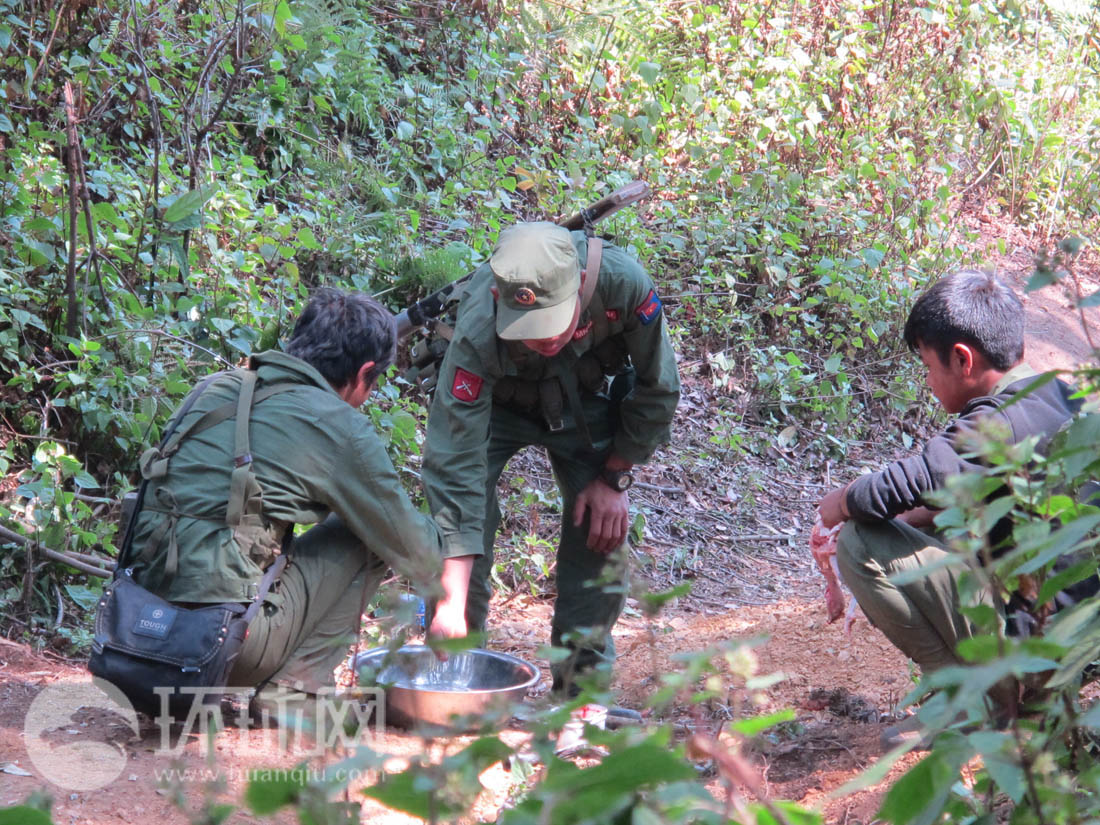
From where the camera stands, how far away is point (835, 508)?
348 cm

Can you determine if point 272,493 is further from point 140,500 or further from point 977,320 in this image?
point 977,320

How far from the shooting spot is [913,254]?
8734mm

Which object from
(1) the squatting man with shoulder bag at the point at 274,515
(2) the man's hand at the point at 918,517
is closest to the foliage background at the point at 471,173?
(1) the squatting man with shoulder bag at the point at 274,515

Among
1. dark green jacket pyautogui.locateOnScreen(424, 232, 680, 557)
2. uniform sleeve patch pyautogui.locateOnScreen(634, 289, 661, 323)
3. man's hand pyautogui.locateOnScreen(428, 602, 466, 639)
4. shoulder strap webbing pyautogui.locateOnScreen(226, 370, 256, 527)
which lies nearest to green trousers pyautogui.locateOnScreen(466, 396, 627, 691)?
dark green jacket pyautogui.locateOnScreen(424, 232, 680, 557)

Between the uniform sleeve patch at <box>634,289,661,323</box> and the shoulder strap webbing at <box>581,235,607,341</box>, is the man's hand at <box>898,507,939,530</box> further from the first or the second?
the shoulder strap webbing at <box>581,235,607,341</box>

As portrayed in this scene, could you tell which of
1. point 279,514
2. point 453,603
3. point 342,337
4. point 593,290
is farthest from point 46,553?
point 593,290

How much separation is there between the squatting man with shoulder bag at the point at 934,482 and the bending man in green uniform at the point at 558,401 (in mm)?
771

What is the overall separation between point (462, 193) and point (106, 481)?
3.46 meters

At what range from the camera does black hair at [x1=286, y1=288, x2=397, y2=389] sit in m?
3.61

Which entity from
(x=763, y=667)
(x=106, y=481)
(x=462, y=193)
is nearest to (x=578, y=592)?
(x=763, y=667)

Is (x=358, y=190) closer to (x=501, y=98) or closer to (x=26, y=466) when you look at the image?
(x=501, y=98)

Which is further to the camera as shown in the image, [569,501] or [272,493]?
[569,501]

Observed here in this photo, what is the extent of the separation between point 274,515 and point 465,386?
27.5 inches

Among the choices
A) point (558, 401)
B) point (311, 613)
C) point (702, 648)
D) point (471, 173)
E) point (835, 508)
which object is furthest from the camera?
point (471, 173)
